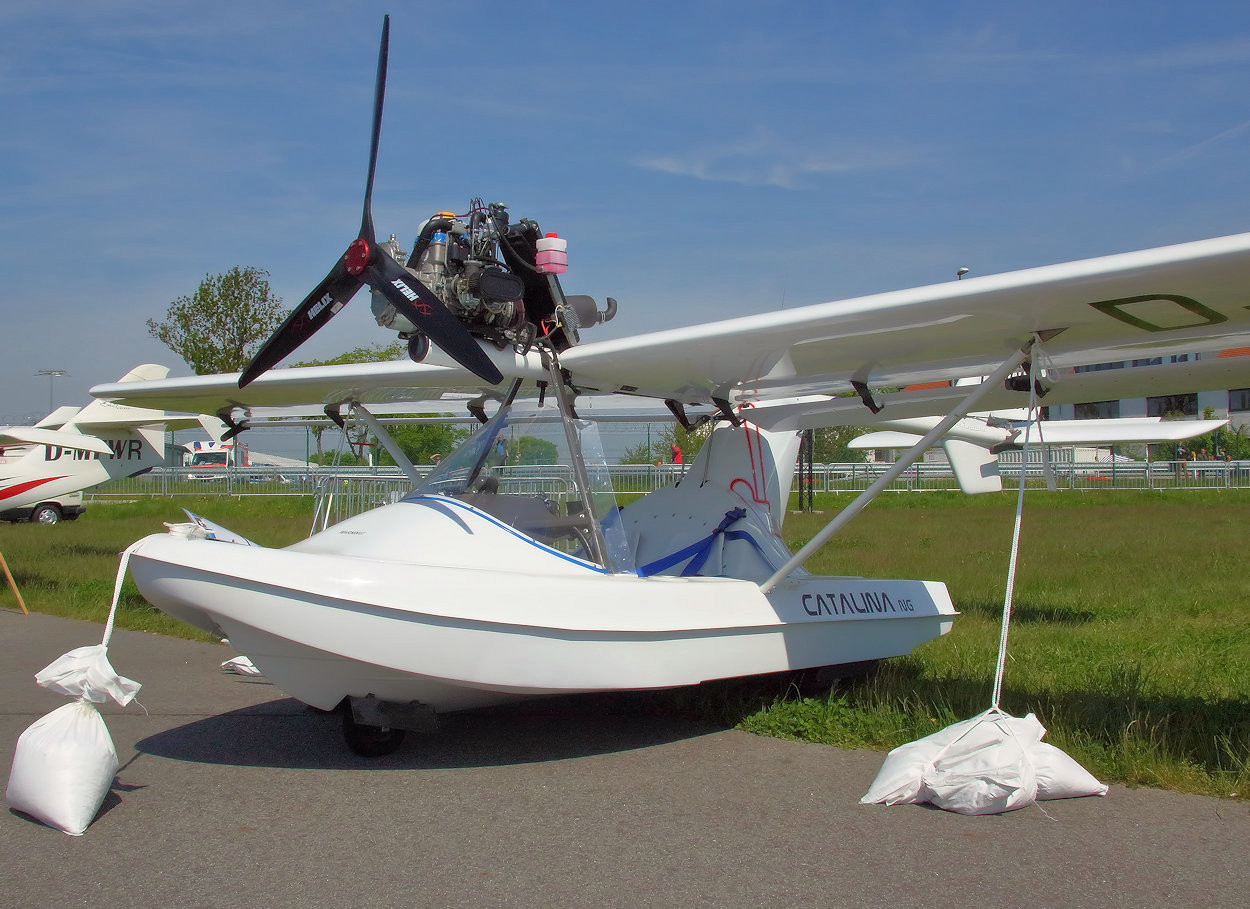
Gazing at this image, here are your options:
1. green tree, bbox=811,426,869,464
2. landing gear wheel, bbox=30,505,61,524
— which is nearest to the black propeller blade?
landing gear wheel, bbox=30,505,61,524

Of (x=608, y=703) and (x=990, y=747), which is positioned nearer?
(x=990, y=747)

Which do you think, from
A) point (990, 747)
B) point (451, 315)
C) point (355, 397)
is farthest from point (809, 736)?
point (355, 397)

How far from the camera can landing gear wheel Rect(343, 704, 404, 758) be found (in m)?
4.77

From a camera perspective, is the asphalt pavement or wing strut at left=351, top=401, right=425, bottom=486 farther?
wing strut at left=351, top=401, right=425, bottom=486

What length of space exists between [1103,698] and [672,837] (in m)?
3.04

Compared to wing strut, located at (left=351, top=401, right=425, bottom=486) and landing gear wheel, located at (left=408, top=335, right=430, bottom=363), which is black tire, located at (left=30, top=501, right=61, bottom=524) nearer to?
wing strut, located at (left=351, top=401, right=425, bottom=486)

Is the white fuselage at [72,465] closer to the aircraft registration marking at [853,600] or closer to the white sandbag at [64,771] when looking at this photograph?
the white sandbag at [64,771]

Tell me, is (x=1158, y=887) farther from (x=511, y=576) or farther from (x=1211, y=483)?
(x=1211, y=483)

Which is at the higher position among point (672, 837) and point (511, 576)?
point (511, 576)

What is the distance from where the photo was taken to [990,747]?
159 inches

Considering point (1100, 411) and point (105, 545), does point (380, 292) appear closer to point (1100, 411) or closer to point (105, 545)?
point (105, 545)

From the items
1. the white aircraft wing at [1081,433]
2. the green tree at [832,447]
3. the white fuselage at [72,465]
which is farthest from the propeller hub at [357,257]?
the green tree at [832,447]

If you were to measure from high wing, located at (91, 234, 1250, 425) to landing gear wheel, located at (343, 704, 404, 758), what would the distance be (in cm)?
195

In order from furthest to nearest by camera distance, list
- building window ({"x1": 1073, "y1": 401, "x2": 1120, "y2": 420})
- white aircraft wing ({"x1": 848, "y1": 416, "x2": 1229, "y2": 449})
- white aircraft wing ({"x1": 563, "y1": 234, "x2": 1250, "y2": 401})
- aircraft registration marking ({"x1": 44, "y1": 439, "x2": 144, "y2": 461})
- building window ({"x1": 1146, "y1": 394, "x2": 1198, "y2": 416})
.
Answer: building window ({"x1": 1073, "y1": 401, "x2": 1120, "y2": 420}), building window ({"x1": 1146, "y1": 394, "x2": 1198, "y2": 416}), aircraft registration marking ({"x1": 44, "y1": 439, "x2": 144, "y2": 461}), white aircraft wing ({"x1": 848, "y1": 416, "x2": 1229, "y2": 449}), white aircraft wing ({"x1": 563, "y1": 234, "x2": 1250, "y2": 401})
